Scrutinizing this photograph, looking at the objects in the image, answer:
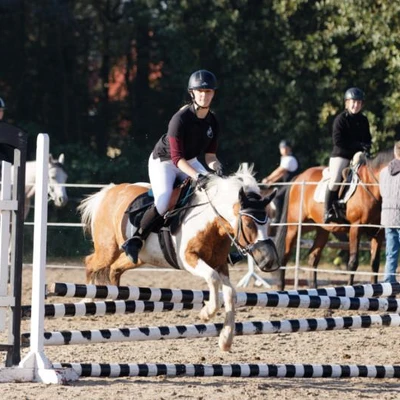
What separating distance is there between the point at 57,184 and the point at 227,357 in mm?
8969

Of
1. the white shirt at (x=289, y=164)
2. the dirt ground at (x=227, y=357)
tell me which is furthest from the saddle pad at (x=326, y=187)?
the dirt ground at (x=227, y=357)

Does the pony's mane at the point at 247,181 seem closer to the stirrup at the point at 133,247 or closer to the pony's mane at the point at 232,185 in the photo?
the pony's mane at the point at 232,185

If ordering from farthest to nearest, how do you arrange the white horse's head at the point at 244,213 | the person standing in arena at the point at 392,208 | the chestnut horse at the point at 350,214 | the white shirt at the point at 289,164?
the white shirt at the point at 289,164 → the chestnut horse at the point at 350,214 → the person standing in arena at the point at 392,208 → the white horse's head at the point at 244,213

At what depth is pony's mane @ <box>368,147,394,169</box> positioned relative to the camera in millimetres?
14070

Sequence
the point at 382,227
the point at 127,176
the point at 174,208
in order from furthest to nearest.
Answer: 1. the point at 127,176
2. the point at 382,227
3. the point at 174,208

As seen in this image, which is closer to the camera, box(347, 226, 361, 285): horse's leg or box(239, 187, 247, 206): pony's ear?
box(239, 187, 247, 206): pony's ear

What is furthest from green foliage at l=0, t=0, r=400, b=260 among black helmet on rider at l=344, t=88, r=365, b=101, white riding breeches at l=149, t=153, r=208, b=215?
white riding breeches at l=149, t=153, r=208, b=215

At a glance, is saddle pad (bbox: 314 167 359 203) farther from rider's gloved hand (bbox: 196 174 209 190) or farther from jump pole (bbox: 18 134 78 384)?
jump pole (bbox: 18 134 78 384)

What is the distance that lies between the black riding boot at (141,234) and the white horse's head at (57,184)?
8150mm

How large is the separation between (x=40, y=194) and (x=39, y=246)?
13.0 inches

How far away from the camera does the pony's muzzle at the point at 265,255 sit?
24.9 ft

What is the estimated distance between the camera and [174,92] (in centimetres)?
2453

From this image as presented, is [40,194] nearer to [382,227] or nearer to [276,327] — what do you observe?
[276,327]

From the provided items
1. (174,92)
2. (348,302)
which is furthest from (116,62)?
(348,302)
